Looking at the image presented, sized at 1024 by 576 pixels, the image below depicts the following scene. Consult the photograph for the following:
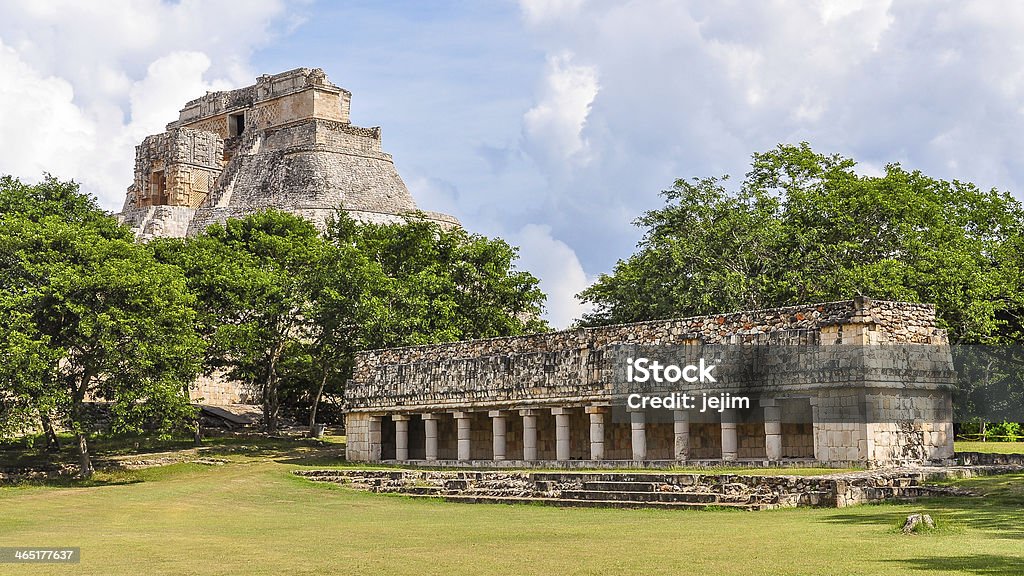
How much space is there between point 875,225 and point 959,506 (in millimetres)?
20584

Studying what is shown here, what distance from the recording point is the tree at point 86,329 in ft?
101

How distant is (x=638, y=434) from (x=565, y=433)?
100 inches

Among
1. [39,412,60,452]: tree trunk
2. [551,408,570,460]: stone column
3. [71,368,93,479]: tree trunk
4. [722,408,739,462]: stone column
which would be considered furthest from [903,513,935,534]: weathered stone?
[39,412,60,452]: tree trunk

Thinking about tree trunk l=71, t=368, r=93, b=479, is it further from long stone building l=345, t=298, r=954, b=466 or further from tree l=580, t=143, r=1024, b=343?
tree l=580, t=143, r=1024, b=343

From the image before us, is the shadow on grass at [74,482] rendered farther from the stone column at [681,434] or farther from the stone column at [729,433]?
the stone column at [729,433]

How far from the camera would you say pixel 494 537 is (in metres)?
16.7

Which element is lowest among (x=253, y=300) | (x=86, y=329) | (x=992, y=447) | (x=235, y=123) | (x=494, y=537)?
(x=494, y=537)

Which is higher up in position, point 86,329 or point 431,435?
point 86,329

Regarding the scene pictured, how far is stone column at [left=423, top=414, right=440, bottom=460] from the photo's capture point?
34.2 m

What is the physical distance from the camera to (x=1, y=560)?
47.6 ft

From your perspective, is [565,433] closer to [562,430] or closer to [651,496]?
[562,430]

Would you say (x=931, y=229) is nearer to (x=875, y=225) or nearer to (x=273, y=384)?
(x=875, y=225)

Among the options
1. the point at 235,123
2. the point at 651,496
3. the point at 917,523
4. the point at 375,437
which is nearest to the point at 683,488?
the point at 651,496

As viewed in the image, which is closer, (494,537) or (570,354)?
(494,537)
